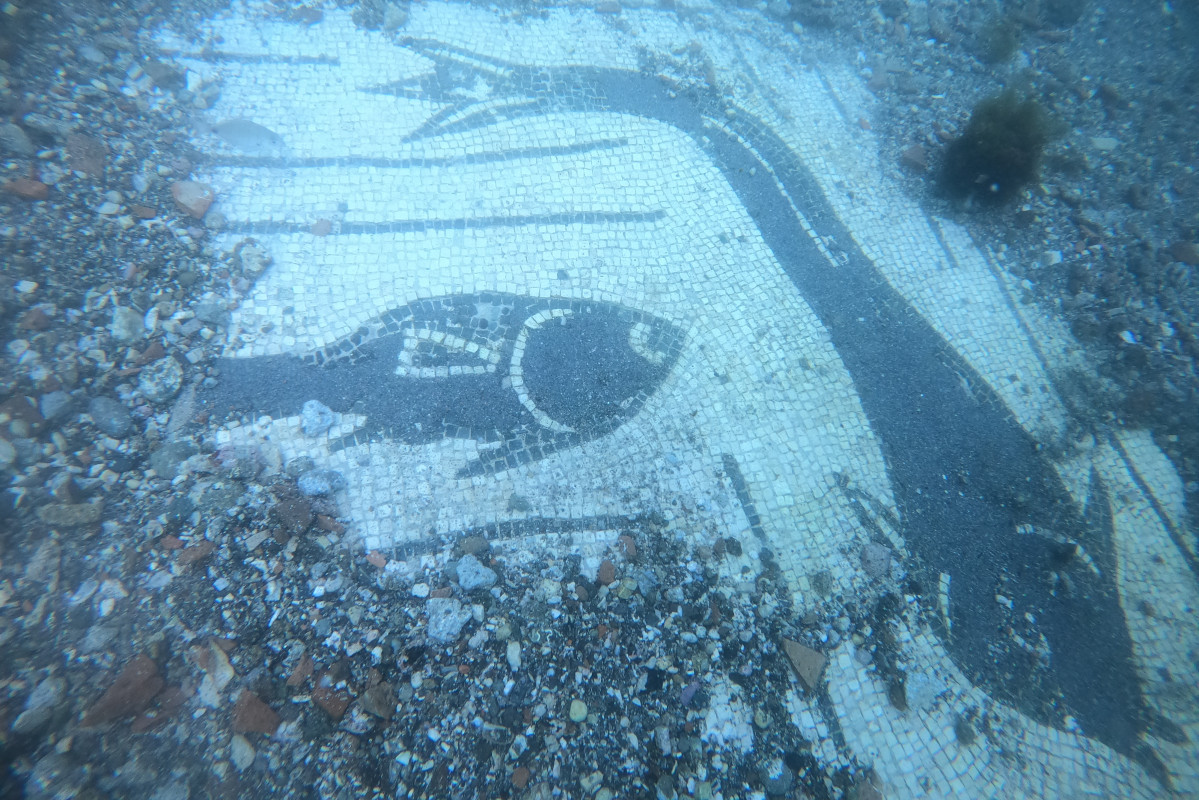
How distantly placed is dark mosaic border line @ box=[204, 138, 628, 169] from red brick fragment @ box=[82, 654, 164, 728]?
477 centimetres

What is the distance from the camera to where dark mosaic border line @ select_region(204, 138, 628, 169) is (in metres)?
5.64

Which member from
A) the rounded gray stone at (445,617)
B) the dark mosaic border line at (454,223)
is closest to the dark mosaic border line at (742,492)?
the rounded gray stone at (445,617)

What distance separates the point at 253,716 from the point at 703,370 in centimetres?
443

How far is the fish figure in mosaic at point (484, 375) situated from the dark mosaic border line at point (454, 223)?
37.0 inches

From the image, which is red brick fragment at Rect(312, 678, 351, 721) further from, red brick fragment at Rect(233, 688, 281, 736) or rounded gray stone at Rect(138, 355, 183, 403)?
rounded gray stone at Rect(138, 355, 183, 403)

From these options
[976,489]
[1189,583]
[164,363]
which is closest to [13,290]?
[164,363]

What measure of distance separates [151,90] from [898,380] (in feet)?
27.4

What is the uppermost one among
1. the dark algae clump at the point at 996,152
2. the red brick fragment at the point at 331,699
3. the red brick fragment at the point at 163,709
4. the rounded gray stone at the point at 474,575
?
the dark algae clump at the point at 996,152

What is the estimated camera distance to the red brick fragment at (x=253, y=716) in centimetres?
350

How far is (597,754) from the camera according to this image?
12.2 feet

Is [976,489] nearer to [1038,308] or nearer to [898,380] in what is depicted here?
[898,380]

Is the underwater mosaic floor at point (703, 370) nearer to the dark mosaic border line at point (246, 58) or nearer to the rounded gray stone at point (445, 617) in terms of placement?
the dark mosaic border line at point (246, 58)

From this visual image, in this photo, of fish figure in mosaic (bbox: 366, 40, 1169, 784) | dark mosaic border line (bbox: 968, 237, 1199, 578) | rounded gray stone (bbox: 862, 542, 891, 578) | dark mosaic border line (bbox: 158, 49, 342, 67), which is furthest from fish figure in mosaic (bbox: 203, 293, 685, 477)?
dark mosaic border line (bbox: 968, 237, 1199, 578)

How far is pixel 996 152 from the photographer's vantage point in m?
5.98
